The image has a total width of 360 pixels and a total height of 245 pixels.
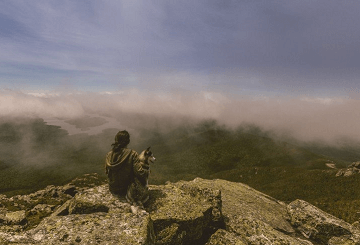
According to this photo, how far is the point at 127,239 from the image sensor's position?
269 inches

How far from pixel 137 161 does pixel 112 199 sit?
2.57m

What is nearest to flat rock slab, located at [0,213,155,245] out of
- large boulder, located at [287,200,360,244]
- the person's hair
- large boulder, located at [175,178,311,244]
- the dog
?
the dog

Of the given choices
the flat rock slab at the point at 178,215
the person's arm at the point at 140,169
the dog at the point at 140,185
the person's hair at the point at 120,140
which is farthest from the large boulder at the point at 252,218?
the person's hair at the point at 120,140

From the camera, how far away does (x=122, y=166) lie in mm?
10422

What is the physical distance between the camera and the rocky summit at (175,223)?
275 inches

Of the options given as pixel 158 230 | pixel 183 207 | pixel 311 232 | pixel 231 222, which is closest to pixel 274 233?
pixel 231 222

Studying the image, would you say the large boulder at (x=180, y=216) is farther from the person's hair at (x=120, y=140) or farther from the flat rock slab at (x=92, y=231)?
the person's hair at (x=120, y=140)

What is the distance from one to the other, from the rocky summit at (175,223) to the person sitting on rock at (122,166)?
27.3 inches

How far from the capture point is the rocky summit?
275 inches

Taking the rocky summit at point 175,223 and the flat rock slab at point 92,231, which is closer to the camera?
the flat rock slab at point 92,231

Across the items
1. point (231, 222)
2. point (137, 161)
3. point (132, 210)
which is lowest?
point (231, 222)

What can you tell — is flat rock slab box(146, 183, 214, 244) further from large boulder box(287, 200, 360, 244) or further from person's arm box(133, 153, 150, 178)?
large boulder box(287, 200, 360, 244)

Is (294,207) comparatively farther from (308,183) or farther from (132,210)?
(308,183)

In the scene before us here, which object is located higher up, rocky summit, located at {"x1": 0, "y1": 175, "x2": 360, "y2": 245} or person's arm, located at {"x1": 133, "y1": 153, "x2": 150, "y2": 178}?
person's arm, located at {"x1": 133, "y1": 153, "x2": 150, "y2": 178}
